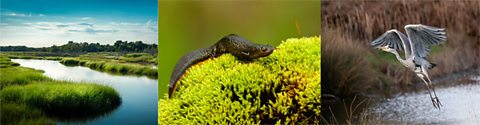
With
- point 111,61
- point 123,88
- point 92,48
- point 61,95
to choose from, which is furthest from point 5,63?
point 123,88

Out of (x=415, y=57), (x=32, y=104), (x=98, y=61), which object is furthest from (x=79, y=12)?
(x=415, y=57)

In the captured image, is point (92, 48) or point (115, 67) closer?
point (92, 48)

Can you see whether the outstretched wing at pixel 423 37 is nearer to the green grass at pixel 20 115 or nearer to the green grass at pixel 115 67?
the green grass at pixel 115 67

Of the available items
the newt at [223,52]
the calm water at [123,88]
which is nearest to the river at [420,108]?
the newt at [223,52]

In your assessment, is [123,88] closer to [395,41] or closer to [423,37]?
[395,41]

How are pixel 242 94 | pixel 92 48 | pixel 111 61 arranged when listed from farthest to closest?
pixel 242 94 < pixel 111 61 < pixel 92 48

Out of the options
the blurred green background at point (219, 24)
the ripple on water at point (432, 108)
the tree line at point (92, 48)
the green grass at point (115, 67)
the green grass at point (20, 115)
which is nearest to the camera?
the green grass at point (20, 115)
